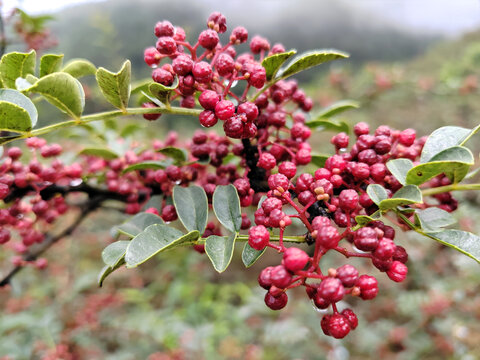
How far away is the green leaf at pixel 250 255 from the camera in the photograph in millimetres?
636

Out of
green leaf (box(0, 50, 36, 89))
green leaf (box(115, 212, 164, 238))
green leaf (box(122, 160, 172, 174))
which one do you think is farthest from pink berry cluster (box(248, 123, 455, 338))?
green leaf (box(0, 50, 36, 89))

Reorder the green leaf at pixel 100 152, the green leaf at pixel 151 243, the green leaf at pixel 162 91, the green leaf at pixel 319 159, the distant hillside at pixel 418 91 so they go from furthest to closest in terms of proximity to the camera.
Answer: the distant hillside at pixel 418 91 < the green leaf at pixel 100 152 < the green leaf at pixel 319 159 < the green leaf at pixel 162 91 < the green leaf at pixel 151 243

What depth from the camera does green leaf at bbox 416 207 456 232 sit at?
68cm

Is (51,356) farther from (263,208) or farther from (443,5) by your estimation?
(443,5)

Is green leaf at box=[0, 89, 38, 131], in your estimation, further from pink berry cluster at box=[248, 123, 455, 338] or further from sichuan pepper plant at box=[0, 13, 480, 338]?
pink berry cluster at box=[248, 123, 455, 338]

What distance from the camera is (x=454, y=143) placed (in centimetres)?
71

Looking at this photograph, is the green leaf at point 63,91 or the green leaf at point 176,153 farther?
the green leaf at point 176,153

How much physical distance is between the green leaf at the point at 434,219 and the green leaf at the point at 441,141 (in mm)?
104

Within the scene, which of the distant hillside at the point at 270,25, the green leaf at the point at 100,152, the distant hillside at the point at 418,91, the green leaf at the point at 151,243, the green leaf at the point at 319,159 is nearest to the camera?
the green leaf at the point at 151,243

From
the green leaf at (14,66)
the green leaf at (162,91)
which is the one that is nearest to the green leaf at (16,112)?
the green leaf at (14,66)

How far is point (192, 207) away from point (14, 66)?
0.47 m

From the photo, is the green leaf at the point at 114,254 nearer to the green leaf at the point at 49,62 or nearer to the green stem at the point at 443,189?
the green leaf at the point at 49,62

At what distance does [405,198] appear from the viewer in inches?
23.6

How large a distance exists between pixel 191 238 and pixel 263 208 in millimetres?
142
